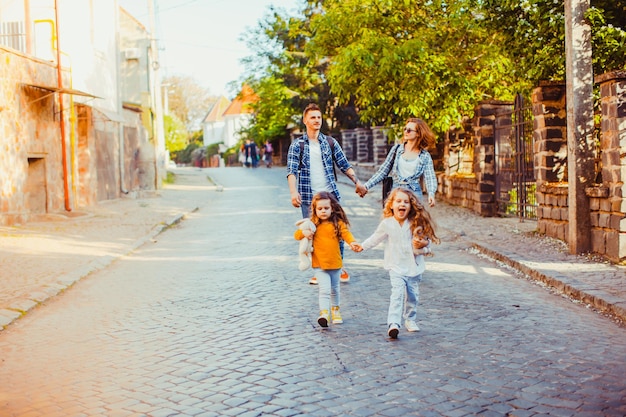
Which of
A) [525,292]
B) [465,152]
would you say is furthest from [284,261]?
[465,152]

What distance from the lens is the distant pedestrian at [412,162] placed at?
26.0ft

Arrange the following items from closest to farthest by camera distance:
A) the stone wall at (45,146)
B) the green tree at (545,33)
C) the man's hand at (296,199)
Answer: the man's hand at (296,199) < the green tree at (545,33) < the stone wall at (45,146)

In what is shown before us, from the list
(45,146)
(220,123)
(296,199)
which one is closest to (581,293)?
(296,199)

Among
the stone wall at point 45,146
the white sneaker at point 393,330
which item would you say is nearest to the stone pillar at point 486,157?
the stone wall at point 45,146

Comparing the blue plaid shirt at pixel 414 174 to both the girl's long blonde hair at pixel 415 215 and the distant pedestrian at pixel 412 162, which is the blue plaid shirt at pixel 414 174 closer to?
the distant pedestrian at pixel 412 162

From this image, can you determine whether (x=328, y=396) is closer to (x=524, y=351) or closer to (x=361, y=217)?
(x=524, y=351)

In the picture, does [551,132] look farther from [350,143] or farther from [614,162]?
[350,143]

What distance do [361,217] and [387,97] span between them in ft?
10.3

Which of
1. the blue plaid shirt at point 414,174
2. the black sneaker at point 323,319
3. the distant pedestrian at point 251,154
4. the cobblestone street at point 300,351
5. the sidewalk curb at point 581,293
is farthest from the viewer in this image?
the distant pedestrian at point 251,154

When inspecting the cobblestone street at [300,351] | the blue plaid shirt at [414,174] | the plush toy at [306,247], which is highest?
the blue plaid shirt at [414,174]

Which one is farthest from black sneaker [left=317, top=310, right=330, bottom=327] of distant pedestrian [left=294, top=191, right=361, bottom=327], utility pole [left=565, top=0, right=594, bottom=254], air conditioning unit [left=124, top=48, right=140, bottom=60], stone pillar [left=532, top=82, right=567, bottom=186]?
air conditioning unit [left=124, top=48, right=140, bottom=60]

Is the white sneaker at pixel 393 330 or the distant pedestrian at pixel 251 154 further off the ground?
the distant pedestrian at pixel 251 154

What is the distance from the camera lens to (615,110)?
30.7 ft

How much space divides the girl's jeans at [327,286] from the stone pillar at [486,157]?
408 inches
